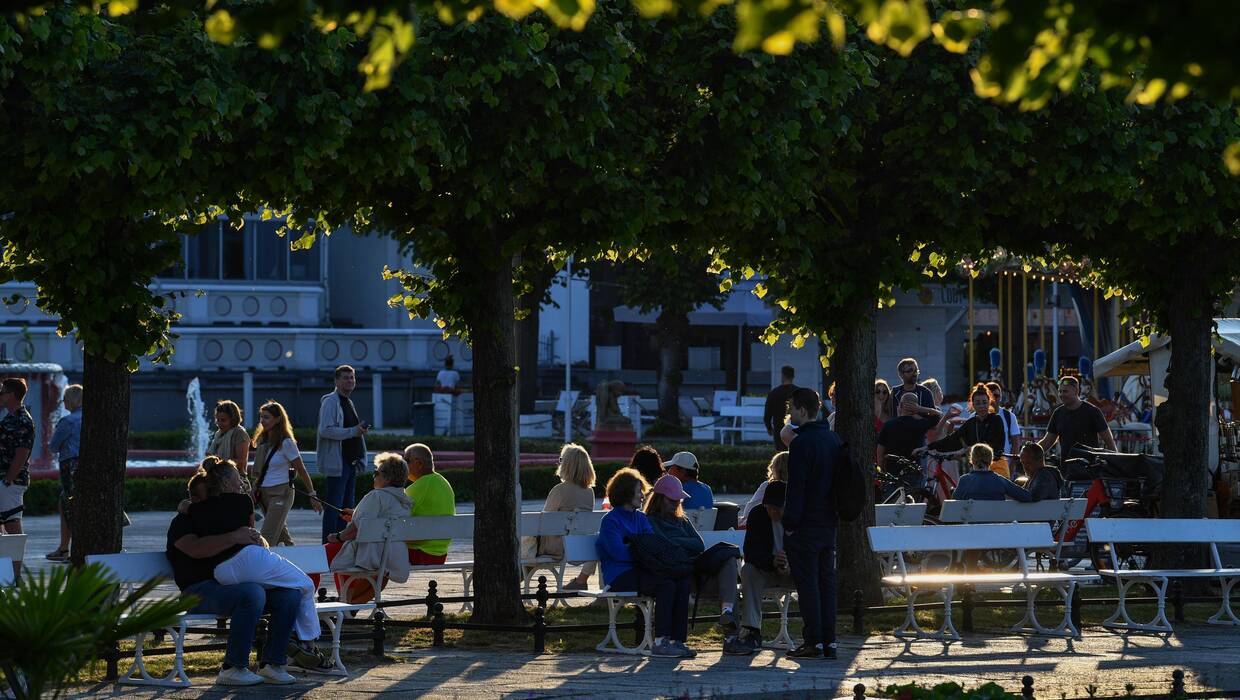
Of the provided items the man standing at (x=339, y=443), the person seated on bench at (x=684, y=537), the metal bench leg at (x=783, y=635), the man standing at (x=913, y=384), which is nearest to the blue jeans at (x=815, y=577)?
the metal bench leg at (x=783, y=635)

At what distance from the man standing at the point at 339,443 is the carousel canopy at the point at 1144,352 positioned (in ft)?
27.2

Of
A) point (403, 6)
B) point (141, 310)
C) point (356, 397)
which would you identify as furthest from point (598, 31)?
point (356, 397)

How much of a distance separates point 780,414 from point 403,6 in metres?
18.5

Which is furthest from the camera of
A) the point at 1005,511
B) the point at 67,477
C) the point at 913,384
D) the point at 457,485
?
the point at 457,485

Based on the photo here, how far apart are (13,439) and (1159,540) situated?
963cm

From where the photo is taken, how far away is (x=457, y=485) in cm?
2691

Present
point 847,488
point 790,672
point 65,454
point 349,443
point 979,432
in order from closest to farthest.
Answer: point 790,672
point 847,488
point 65,454
point 349,443
point 979,432

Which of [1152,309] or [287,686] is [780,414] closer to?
[1152,309]

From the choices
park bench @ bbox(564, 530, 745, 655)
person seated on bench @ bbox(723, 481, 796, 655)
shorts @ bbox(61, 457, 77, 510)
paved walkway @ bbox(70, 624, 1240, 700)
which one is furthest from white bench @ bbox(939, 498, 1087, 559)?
shorts @ bbox(61, 457, 77, 510)

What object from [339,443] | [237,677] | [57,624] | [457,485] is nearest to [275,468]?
[339,443]

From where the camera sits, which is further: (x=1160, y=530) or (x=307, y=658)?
(x=1160, y=530)

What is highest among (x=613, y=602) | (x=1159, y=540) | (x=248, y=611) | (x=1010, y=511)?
(x=1010, y=511)

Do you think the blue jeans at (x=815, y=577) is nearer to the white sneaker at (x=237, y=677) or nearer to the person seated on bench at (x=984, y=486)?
the white sneaker at (x=237, y=677)

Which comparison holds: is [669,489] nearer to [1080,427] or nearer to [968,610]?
[968,610]
